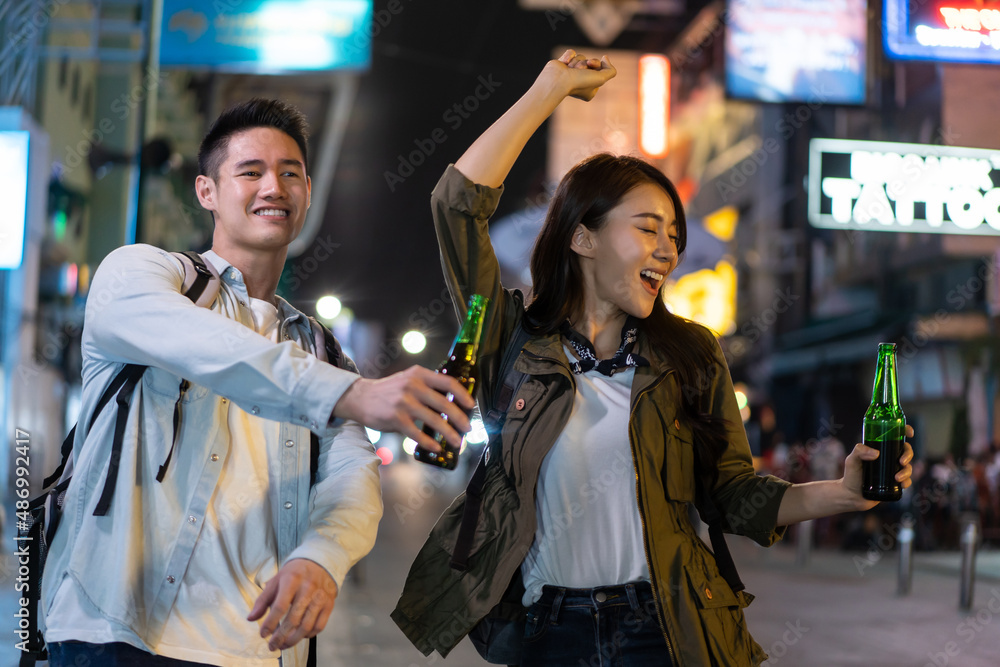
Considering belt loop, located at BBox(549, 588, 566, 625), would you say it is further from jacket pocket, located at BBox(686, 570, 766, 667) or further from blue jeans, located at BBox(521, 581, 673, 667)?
jacket pocket, located at BBox(686, 570, 766, 667)

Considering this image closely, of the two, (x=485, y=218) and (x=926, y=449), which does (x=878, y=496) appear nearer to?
(x=485, y=218)

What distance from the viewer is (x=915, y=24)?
7.51 metres

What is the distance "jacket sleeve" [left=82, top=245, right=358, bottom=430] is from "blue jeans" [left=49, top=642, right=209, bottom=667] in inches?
21.6

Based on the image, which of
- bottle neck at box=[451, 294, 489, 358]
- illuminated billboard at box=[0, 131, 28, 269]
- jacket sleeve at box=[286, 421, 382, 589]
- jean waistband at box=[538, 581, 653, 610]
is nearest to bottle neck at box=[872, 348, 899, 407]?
jean waistband at box=[538, 581, 653, 610]

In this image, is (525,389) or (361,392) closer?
(361,392)

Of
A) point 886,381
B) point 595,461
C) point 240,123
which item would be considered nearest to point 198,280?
point 240,123

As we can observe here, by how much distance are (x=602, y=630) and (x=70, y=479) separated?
1.23 metres

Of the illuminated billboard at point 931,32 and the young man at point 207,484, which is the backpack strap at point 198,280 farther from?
the illuminated billboard at point 931,32

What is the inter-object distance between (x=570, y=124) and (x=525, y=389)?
22.1 meters

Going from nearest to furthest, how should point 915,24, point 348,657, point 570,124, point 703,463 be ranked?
point 703,463, point 348,657, point 915,24, point 570,124

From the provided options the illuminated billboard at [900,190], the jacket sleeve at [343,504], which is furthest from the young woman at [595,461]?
the illuminated billboard at [900,190]

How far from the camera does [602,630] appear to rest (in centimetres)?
225

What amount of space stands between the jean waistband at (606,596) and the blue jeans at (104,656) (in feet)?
2.96

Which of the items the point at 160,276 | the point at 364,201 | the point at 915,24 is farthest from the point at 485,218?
the point at 364,201
